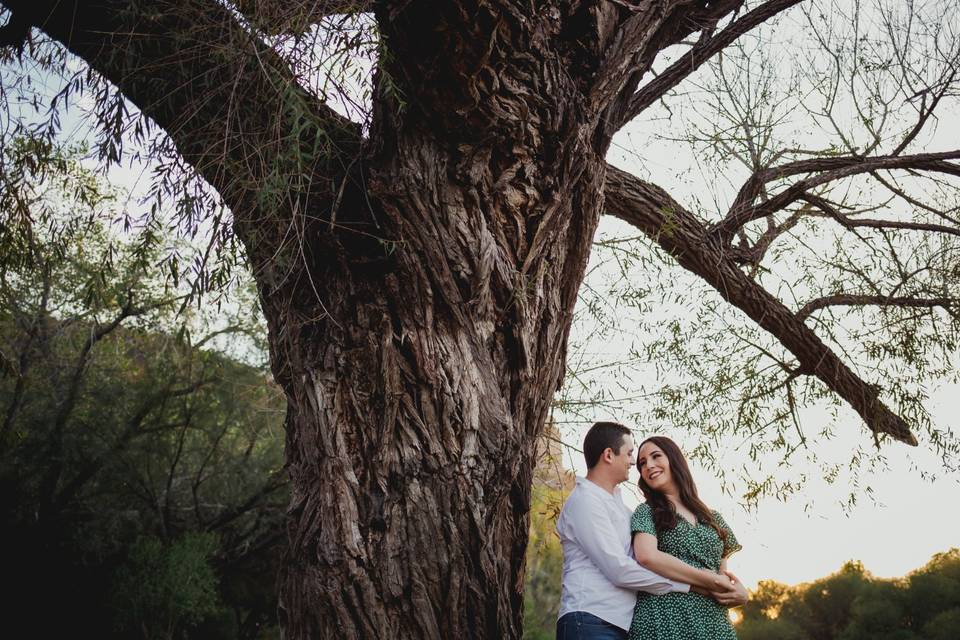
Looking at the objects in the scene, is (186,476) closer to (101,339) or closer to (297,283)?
(101,339)

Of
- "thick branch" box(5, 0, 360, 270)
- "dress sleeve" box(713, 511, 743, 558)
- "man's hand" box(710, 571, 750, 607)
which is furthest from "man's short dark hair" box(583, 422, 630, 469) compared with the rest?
"thick branch" box(5, 0, 360, 270)

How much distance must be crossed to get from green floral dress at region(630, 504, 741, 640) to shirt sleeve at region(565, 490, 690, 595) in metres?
0.06

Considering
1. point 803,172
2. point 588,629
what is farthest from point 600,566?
point 803,172

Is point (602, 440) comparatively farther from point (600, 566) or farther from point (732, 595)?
point (732, 595)

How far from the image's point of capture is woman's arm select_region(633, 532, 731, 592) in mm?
2945

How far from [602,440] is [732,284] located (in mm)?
2029

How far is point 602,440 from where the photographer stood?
3289 mm

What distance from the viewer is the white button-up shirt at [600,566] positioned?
2.92 meters

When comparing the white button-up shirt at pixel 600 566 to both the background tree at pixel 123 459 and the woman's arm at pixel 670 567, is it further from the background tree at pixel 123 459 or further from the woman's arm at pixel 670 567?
the background tree at pixel 123 459

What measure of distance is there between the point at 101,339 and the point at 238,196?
26.6 ft

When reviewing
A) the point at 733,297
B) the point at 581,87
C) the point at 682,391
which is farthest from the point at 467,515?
the point at 682,391

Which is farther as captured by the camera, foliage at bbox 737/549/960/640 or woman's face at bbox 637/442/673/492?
foliage at bbox 737/549/960/640

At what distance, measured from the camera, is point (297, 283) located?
321 cm

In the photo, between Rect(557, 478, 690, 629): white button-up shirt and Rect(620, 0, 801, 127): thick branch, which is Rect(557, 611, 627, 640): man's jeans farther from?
Rect(620, 0, 801, 127): thick branch
